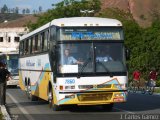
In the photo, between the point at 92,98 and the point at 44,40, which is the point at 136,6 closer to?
the point at 44,40

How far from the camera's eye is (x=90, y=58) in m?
17.8

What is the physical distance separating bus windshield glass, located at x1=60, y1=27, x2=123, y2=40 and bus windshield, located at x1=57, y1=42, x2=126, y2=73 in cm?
24

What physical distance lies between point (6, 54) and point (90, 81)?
2683cm

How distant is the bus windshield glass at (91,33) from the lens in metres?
18.2

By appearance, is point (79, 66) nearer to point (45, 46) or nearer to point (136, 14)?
point (45, 46)

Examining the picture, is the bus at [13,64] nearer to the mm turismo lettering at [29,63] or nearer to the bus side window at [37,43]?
the mm turismo lettering at [29,63]

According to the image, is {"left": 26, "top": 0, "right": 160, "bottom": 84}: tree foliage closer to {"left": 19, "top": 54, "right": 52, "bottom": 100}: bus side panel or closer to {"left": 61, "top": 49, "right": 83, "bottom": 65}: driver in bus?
{"left": 19, "top": 54, "right": 52, "bottom": 100}: bus side panel

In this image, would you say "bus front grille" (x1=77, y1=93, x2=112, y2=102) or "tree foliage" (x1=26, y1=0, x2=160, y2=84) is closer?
"bus front grille" (x1=77, y1=93, x2=112, y2=102)

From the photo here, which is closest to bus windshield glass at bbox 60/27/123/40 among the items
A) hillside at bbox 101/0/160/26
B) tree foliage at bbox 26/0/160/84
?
tree foliage at bbox 26/0/160/84

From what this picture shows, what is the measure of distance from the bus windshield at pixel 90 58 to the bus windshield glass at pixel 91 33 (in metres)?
0.24

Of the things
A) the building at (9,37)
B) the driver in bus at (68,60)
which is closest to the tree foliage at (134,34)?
the driver in bus at (68,60)

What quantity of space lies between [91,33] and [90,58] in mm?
992

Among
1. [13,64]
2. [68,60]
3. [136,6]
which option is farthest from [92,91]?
[136,6]

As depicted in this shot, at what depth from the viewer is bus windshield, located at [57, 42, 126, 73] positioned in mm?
17812
